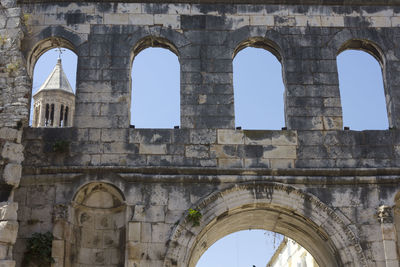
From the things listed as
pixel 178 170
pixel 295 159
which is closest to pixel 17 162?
pixel 178 170

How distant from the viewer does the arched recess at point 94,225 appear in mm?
11703

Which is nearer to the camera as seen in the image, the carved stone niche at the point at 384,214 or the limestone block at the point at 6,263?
the limestone block at the point at 6,263

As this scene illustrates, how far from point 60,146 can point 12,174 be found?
1.09m

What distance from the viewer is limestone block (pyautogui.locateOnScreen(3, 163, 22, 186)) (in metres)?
11.3

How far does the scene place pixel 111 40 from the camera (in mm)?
13094

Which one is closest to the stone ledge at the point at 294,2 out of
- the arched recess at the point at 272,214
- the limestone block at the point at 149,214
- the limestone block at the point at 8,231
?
the arched recess at the point at 272,214

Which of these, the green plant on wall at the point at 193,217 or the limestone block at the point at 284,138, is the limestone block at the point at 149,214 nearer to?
the green plant on wall at the point at 193,217

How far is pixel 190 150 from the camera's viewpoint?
12.2m

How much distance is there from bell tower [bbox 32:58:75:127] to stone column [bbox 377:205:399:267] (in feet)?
124

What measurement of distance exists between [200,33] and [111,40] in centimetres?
178

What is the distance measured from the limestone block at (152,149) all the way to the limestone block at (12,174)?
222 cm

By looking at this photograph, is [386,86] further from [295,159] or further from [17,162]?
[17,162]

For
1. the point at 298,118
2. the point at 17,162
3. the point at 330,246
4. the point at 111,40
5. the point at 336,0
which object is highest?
the point at 336,0

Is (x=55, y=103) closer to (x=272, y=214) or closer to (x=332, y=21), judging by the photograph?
(x=332, y=21)
